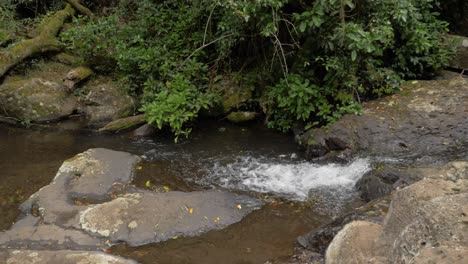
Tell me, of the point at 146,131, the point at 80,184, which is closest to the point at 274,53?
the point at 146,131

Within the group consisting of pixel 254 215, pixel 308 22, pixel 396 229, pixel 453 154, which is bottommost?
pixel 254 215

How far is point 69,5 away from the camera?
11828mm

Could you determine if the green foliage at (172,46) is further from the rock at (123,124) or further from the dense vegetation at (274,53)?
the rock at (123,124)

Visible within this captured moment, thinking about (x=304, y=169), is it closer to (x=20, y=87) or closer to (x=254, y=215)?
(x=254, y=215)

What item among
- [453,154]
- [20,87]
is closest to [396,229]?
[453,154]

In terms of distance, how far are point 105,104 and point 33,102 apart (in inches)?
58.5

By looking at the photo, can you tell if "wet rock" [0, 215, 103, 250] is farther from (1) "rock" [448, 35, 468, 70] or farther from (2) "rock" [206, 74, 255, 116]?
(1) "rock" [448, 35, 468, 70]

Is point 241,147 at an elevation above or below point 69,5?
below

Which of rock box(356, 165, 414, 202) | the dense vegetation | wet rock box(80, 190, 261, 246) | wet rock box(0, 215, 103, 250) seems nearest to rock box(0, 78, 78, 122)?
the dense vegetation

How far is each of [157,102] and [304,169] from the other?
311cm

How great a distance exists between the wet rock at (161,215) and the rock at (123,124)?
304 centimetres

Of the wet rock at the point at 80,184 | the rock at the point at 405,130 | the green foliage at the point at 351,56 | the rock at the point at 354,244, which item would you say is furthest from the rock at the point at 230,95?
the rock at the point at 354,244

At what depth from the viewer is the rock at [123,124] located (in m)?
8.89

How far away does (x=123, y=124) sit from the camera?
8898 millimetres
